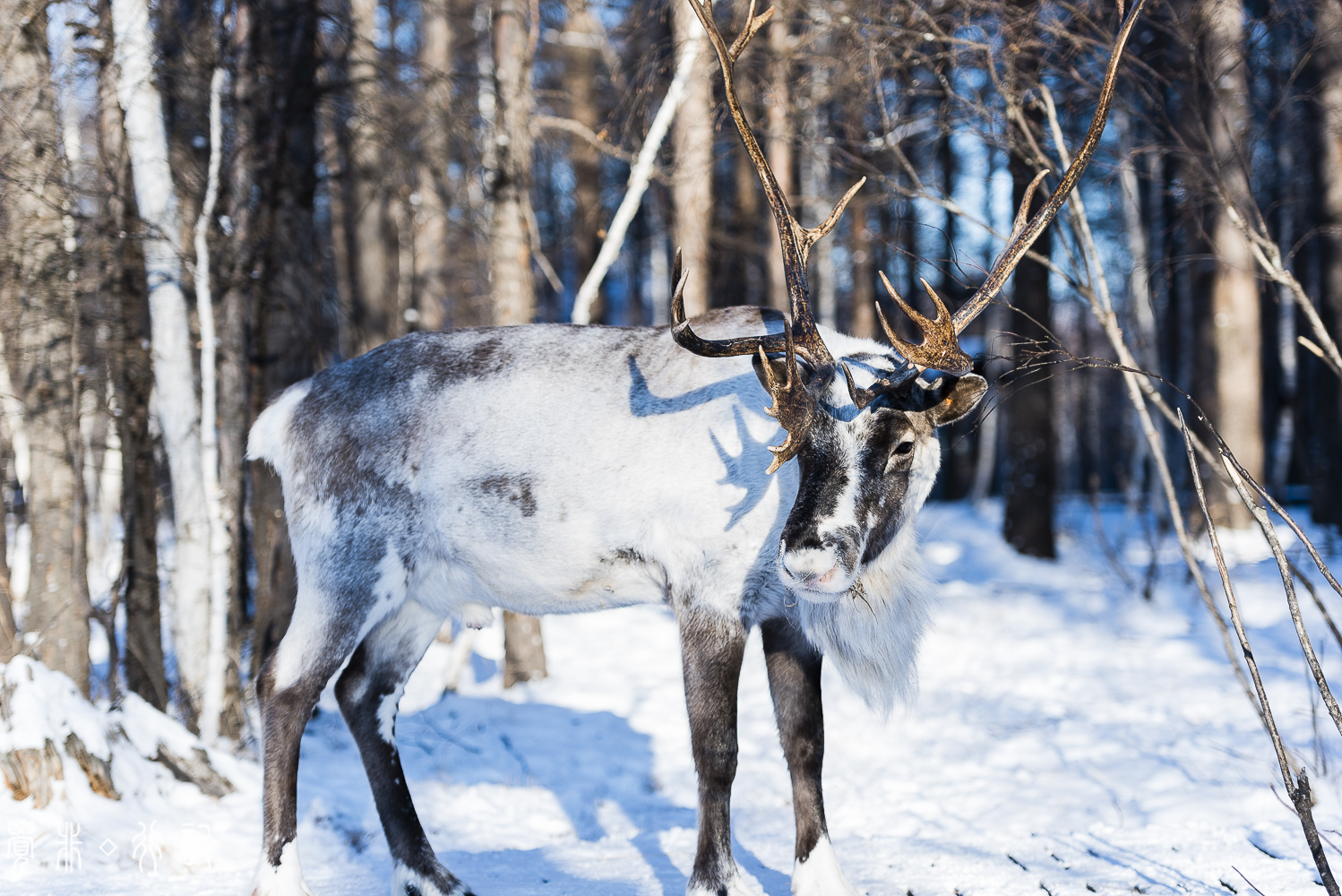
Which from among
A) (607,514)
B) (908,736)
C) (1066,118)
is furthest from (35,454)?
(1066,118)

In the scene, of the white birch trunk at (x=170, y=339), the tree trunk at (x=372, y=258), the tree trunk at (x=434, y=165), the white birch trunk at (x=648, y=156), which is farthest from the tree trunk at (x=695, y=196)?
the white birch trunk at (x=170, y=339)

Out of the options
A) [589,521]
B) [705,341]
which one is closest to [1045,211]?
[705,341]

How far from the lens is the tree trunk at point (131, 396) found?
4.53 metres

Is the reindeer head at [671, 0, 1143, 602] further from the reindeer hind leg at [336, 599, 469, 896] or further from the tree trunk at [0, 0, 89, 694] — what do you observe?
the tree trunk at [0, 0, 89, 694]

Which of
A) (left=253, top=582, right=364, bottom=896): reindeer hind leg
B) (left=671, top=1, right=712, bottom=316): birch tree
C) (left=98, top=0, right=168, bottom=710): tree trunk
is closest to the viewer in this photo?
(left=253, top=582, right=364, bottom=896): reindeer hind leg

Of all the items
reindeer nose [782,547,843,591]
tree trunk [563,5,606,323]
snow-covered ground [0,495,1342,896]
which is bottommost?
snow-covered ground [0,495,1342,896]

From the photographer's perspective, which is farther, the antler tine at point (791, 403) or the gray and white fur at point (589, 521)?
the gray and white fur at point (589, 521)

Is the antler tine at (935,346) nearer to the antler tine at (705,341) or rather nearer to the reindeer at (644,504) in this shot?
the reindeer at (644,504)

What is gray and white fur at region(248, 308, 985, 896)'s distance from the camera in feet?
9.93

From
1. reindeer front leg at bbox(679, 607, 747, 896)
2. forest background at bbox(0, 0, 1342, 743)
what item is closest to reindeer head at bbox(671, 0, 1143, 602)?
forest background at bbox(0, 0, 1342, 743)

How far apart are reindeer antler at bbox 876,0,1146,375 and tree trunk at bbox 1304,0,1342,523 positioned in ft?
4.96

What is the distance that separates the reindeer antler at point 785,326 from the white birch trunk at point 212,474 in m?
2.64

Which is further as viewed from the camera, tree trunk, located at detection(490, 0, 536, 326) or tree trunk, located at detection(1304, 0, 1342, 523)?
tree trunk, located at detection(490, 0, 536, 326)

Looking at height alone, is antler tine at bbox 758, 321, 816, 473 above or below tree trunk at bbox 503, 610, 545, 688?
above
